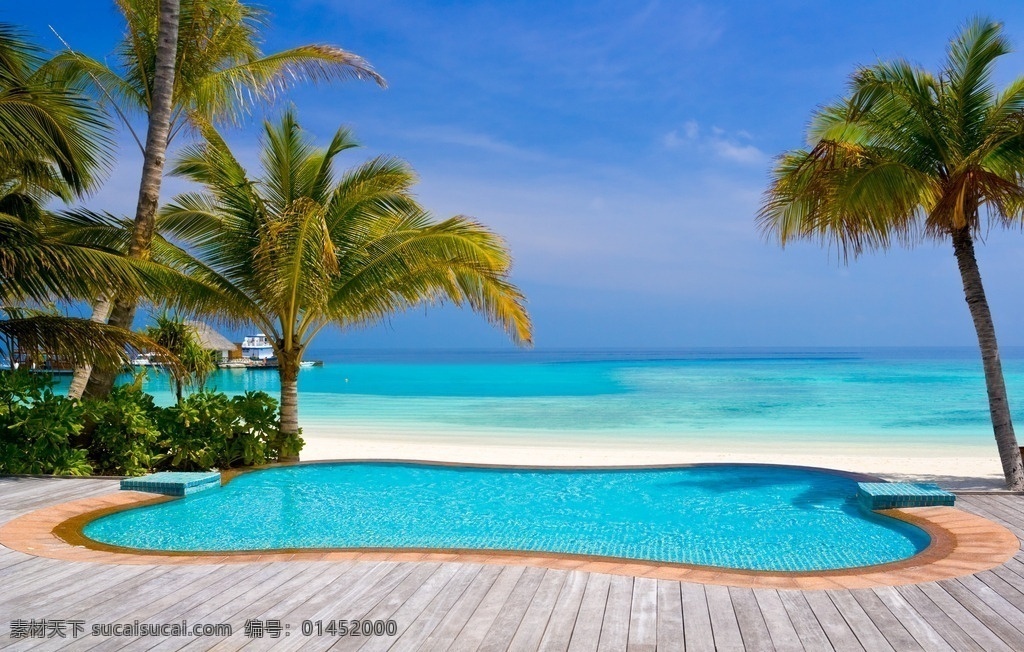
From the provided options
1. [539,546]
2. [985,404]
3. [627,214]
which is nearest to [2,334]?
[539,546]

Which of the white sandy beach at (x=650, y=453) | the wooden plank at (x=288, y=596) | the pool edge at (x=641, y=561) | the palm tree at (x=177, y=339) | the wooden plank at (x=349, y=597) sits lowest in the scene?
the white sandy beach at (x=650, y=453)

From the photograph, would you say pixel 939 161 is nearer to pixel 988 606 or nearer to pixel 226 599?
pixel 988 606

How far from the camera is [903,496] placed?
6.07 metres

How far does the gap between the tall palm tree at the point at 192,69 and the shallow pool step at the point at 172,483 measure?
78.0 inches

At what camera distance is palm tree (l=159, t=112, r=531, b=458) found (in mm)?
8586

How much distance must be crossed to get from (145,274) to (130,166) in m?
2.60

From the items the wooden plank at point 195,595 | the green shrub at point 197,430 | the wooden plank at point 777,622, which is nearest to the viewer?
the wooden plank at point 777,622

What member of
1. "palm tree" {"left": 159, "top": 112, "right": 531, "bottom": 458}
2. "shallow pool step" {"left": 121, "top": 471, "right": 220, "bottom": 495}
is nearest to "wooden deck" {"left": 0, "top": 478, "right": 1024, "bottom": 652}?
"shallow pool step" {"left": 121, "top": 471, "right": 220, "bottom": 495}

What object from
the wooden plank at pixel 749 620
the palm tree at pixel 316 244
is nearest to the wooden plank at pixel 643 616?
the wooden plank at pixel 749 620

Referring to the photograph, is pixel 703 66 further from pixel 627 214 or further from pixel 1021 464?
pixel 1021 464

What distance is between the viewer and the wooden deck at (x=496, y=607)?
2.96 metres

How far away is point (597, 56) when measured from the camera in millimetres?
13055

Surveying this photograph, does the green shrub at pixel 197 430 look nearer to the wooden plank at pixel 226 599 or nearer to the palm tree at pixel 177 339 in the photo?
the palm tree at pixel 177 339

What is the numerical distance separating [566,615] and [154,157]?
7.50 metres
